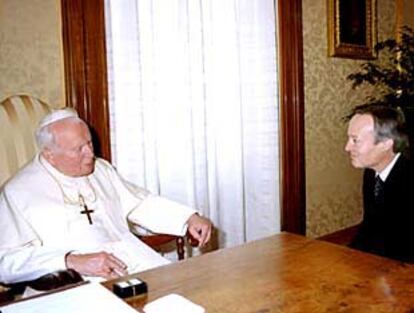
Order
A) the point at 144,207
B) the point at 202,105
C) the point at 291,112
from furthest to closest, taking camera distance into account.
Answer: the point at 291,112 < the point at 202,105 < the point at 144,207

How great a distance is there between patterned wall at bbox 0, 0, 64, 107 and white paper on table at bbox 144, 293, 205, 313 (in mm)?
1469

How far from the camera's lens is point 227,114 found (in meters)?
3.09

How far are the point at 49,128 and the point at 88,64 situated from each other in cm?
58

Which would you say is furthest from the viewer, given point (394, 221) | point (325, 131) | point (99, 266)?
point (325, 131)

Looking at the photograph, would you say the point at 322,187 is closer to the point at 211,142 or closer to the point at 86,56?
the point at 211,142

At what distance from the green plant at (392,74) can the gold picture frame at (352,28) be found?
120 millimetres

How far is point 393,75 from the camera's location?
3.91 m

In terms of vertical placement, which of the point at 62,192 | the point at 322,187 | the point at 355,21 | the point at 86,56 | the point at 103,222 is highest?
→ the point at 355,21

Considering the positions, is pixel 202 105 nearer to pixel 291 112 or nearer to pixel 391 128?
pixel 291 112

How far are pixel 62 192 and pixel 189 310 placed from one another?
1.05m

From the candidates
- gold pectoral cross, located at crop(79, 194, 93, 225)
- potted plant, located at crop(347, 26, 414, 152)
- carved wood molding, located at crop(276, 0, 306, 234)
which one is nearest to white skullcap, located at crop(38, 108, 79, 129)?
gold pectoral cross, located at crop(79, 194, 93, 225)

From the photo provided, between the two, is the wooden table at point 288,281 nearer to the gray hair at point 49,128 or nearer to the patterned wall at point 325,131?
the gray hair at point 49,128

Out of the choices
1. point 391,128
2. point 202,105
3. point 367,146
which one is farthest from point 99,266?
point 202,105

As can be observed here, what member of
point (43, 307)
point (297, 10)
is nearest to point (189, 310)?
point (43, 307)
